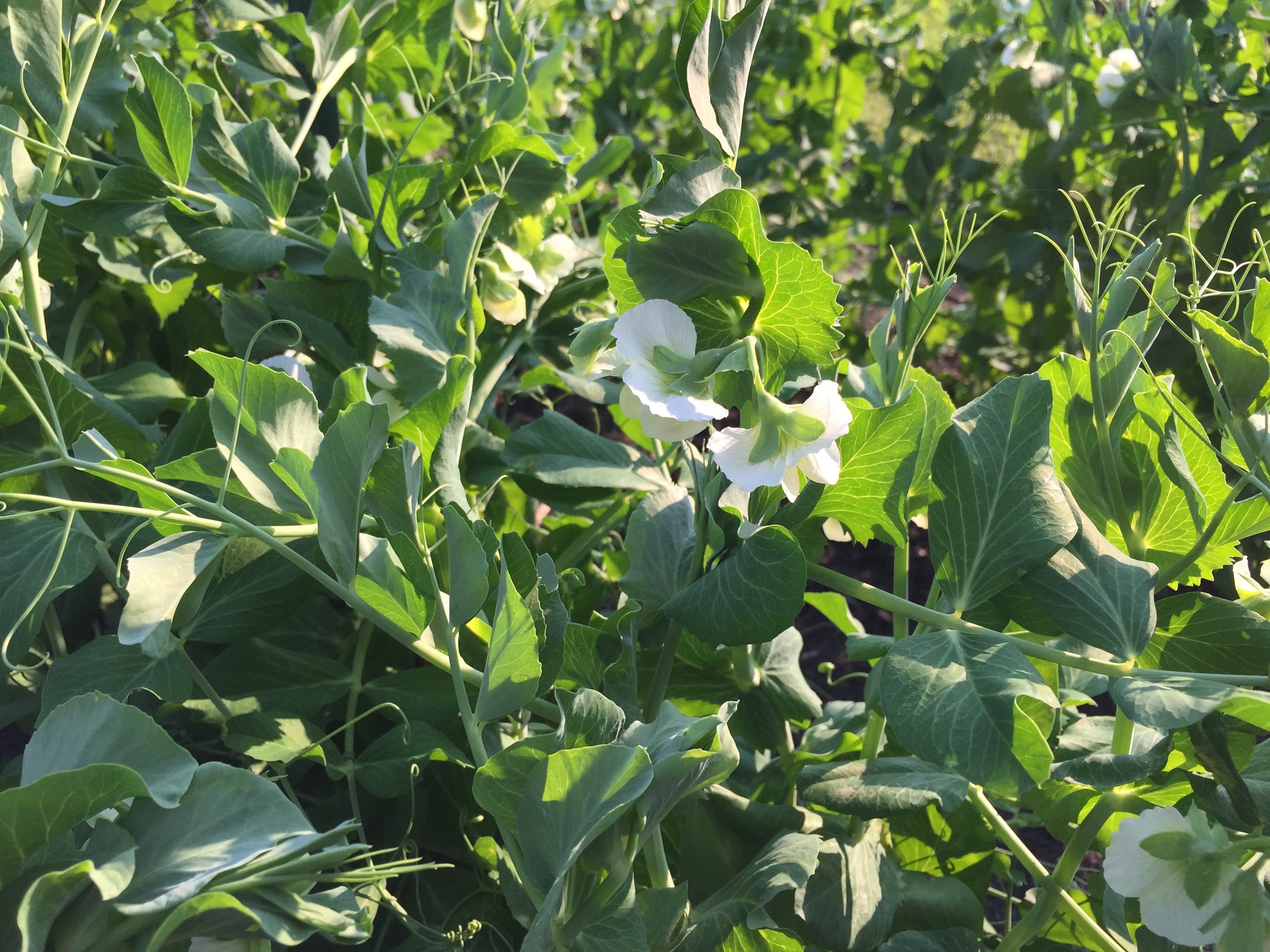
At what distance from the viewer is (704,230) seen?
0.38 meters

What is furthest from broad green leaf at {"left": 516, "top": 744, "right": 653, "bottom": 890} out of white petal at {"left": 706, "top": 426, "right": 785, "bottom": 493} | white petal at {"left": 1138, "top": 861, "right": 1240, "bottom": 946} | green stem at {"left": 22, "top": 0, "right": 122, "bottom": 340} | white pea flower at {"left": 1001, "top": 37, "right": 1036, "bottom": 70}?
white pea flower at {"left": 1001, "top": 37, "right": 1036, "bottom": 70}

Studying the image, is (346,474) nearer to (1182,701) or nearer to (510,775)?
(510,775)

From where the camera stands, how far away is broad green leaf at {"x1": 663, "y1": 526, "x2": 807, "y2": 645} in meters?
0.42

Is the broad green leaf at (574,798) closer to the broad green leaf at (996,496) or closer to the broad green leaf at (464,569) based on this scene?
the broad green leaf at (464,569)

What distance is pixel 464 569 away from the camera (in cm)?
40

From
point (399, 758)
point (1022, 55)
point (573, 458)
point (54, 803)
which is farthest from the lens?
point (1022, 55)

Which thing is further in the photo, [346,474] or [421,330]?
[421,330]

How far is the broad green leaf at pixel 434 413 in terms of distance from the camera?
0.46 meters

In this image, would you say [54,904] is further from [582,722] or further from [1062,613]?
[1062,613]

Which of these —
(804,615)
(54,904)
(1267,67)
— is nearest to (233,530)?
(54,904)

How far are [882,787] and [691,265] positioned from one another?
10.9 inches

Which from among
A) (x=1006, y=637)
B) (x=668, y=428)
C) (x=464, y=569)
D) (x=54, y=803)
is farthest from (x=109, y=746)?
(x=1006, y=637)

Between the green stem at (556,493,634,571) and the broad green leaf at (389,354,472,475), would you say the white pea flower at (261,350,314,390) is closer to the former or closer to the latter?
the broad green leaf at (389,354,472,475)

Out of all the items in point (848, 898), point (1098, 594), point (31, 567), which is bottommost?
point (848, 898)
